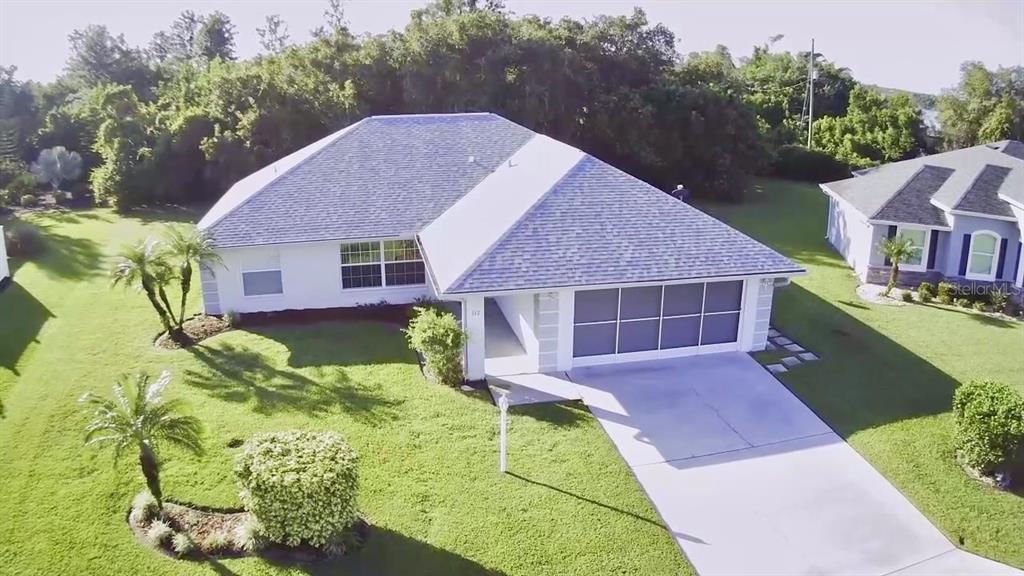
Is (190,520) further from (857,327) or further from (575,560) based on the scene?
(857,327)

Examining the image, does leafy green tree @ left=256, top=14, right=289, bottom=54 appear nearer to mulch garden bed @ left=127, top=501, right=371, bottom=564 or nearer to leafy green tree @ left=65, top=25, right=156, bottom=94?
leafy green tree @ left=65, top=25, right=156, bottom=94

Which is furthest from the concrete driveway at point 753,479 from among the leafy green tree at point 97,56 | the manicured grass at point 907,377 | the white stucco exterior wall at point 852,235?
the leafy green tree at point 97,56

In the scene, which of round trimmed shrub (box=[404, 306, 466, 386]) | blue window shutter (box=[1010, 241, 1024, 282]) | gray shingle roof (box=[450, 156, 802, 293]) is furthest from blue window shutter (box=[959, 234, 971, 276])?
round trimmed shrub (box=[404, 306, 466, 386])

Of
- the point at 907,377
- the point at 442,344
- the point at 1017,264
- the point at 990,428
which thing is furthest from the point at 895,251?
the point at 442,344

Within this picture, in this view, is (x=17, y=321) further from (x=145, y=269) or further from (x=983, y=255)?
(x=983, y=255)

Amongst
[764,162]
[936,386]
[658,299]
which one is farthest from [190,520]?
[764,162]
